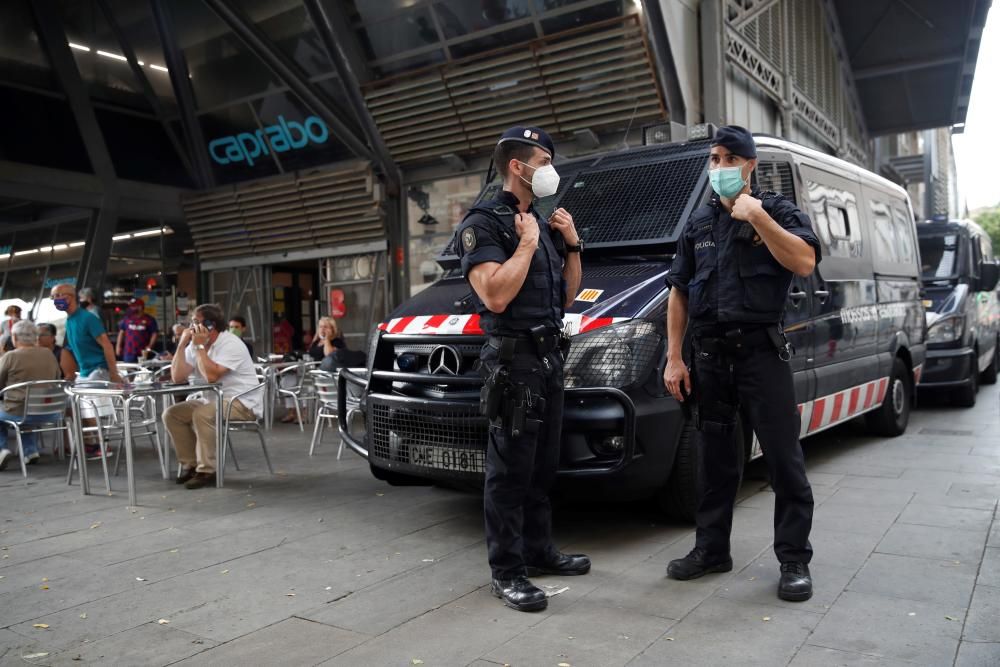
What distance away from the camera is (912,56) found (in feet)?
62.6

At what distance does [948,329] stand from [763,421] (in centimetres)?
719

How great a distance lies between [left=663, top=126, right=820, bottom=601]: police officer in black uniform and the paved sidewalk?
353mm

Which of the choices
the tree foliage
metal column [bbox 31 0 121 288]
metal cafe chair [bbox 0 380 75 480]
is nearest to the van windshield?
metal cafe chair [bbox 0 380 75 480]

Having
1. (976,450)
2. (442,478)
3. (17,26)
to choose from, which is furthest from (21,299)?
(976,450)

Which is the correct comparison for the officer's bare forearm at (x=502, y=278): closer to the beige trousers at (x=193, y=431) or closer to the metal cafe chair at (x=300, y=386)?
the beige trousers at (x=193, y=431)

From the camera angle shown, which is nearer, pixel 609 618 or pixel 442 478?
pixel 609 618

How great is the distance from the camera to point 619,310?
4.25 metres

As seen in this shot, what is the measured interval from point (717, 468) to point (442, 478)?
4.68 feet

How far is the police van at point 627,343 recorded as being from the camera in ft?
13.6

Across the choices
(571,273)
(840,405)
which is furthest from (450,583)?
(840,405)

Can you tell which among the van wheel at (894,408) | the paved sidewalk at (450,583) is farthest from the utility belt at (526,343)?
the van wheel at (894,408)

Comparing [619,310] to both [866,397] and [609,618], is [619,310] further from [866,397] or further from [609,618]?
[866,397]

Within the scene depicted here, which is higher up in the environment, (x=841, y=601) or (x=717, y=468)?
(x=717, y=468)

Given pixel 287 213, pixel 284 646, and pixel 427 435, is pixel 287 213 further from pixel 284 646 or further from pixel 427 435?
pixel 284 646
